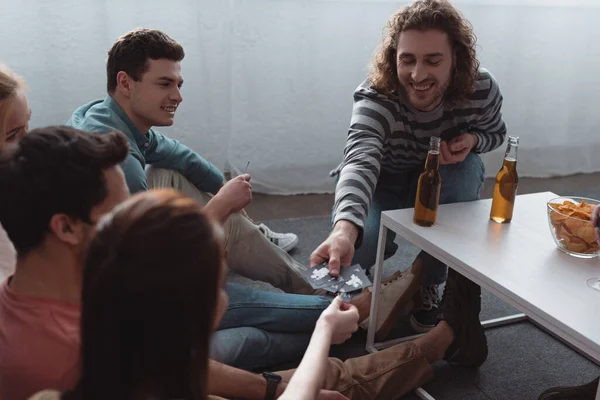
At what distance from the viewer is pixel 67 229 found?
2.99ft

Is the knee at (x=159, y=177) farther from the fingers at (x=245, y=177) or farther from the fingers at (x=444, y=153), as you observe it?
the fingers at (x=444, y=153)

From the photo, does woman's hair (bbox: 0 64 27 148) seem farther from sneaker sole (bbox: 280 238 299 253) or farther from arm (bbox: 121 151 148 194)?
sneaker sole (bbox: 280 238 299 253)

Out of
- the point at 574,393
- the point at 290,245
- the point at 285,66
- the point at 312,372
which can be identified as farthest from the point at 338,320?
the point at 285,66

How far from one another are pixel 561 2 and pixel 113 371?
3275 millimetres

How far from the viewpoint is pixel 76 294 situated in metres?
0.94

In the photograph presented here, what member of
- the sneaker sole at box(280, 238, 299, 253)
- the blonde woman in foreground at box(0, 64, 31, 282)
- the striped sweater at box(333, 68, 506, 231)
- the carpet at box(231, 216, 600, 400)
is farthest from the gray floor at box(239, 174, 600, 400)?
the blonde woman in foreground at box(0, 64, 31, 282)

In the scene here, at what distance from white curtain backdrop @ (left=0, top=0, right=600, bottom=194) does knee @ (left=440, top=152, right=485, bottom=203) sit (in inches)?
47.3

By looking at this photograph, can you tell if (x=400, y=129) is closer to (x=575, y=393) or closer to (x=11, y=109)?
(x=575, y=393)

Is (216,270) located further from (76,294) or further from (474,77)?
(474,77)

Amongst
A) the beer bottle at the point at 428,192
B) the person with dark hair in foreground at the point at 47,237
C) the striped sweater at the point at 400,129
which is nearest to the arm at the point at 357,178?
the striped sweater at the point at 400,129

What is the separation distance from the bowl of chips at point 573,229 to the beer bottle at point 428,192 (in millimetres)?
264

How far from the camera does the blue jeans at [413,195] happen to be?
188 cm

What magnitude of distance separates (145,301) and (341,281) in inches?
30.3

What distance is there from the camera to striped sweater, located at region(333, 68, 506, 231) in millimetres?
1733
